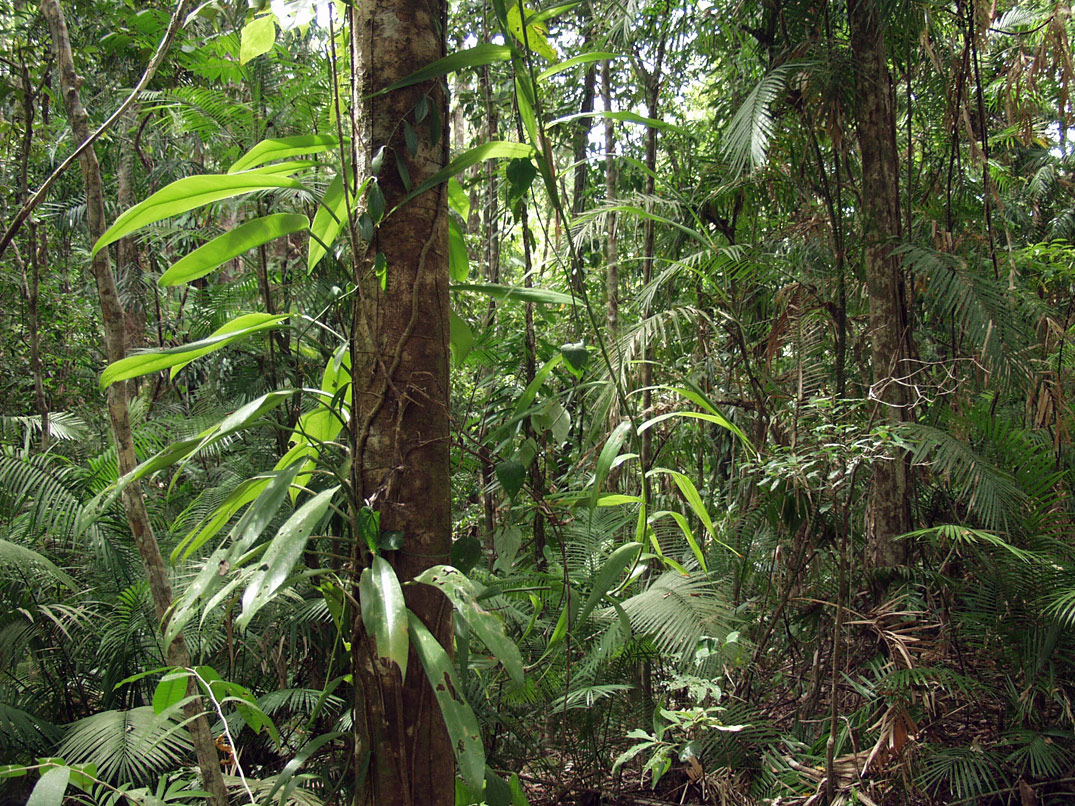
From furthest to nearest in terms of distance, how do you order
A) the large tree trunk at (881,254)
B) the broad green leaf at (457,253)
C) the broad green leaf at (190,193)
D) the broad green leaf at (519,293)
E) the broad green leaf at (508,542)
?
the large tree trunk at (881,254) → the broad green leaf at (508,542) → the broad green leaf at (457,253) → the broad green leaf at (519,293) → the broad green leaf at (190,193)

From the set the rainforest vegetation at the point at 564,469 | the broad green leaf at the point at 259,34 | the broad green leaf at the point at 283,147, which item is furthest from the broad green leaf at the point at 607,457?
the broad green leaf at the point at 259,34

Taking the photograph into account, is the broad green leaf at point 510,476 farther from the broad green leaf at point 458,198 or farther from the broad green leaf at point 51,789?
the broad green leaf at point 51,789

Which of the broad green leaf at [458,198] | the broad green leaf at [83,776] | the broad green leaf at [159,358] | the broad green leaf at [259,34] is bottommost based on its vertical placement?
the broad green leaf at [83,776]

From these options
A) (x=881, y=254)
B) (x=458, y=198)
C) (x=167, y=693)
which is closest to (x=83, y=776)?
(x=167, y=693)

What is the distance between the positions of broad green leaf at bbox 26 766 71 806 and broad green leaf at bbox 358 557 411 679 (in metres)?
0.43

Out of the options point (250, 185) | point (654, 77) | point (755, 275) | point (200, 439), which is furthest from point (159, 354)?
point (654, 77)

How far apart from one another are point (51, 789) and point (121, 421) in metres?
0.70

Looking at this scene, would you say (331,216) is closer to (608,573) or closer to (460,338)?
(460,338)

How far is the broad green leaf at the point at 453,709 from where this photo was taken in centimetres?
79

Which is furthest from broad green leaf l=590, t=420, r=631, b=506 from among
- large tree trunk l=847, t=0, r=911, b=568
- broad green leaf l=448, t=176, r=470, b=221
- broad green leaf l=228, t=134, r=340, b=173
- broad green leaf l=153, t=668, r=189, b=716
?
large tree trunk l=847, t=0, r=911, b=568

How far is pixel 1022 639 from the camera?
221 cm

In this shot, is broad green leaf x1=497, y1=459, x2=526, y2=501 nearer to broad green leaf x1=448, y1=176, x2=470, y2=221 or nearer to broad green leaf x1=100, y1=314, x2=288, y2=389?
broad green leaf x1=100, y1=314, x2=288, y2=389

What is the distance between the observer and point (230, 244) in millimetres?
1052

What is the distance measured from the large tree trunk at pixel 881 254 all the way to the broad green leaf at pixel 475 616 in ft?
6.99
